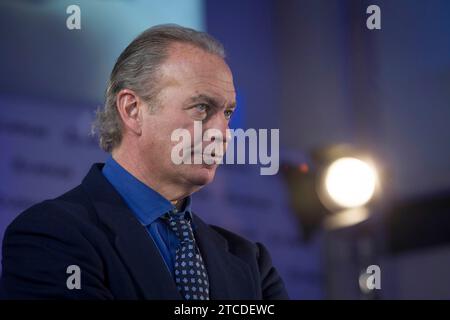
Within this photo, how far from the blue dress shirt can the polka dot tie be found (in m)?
0.02

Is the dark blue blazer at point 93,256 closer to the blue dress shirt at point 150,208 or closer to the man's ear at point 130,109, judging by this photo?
the blue dress shirt at point 150,208

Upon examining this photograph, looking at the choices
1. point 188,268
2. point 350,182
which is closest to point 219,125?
point 188,268

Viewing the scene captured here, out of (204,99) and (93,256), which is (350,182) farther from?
(93,256)

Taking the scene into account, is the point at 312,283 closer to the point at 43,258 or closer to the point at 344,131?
the point at 344,131

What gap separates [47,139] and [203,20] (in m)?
0.63

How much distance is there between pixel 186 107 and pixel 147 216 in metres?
0.25

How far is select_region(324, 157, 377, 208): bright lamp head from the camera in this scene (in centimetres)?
294

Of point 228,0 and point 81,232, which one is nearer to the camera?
point 81,232

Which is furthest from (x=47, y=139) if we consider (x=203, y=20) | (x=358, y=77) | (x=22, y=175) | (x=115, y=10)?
(x=358, y=77)

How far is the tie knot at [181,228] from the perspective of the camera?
1695 millimetres

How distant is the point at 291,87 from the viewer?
3.31 metres

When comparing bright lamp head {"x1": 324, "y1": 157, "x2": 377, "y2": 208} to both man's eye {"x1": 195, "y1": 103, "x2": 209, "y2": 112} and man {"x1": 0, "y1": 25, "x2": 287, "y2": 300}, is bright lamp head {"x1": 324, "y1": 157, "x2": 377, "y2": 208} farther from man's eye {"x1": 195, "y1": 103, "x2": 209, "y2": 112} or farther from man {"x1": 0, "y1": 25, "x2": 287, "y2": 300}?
man's eye {"x1": 195, "y1": 103, "x2": 209, "y2": 112}

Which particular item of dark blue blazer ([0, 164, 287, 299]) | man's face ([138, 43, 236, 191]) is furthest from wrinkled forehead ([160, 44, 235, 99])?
dark blue blazer ([0, 164, 287, 299])
